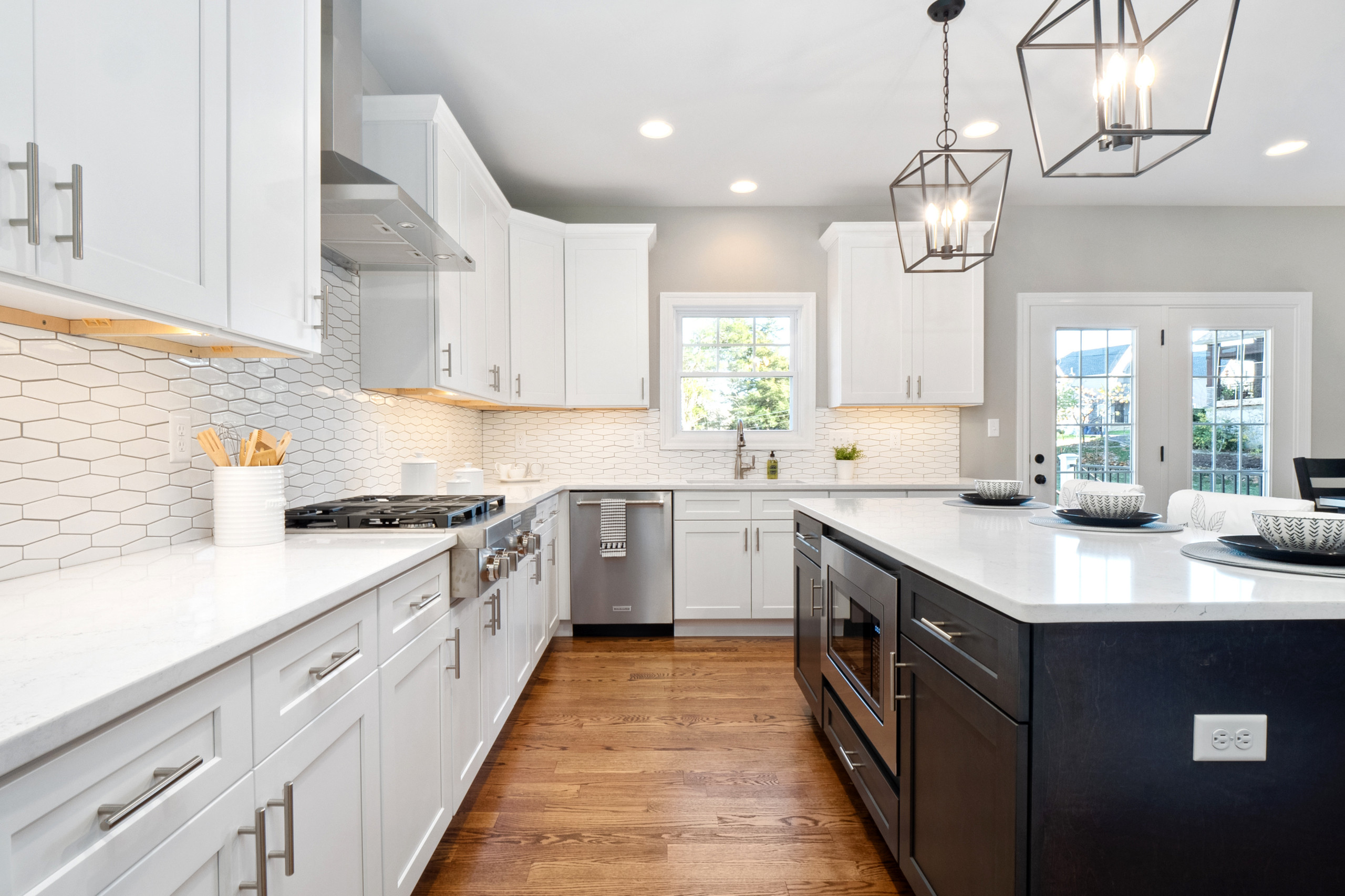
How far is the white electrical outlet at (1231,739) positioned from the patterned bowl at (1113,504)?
837 millimetres

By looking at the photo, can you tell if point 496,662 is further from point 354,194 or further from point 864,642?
point 354,194

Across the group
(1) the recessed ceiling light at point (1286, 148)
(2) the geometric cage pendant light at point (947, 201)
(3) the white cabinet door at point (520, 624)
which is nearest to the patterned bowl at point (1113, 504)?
(2) the geometric cage pendant light at point (947, 201)

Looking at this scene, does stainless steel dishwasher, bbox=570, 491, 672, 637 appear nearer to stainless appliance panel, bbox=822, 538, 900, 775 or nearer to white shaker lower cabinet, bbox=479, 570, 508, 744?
white shaker lower cabinet, bbox=479, 570, 508, 744

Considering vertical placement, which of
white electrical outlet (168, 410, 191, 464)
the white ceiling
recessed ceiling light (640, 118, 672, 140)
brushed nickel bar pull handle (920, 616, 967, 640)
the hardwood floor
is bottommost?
the hardwood floor

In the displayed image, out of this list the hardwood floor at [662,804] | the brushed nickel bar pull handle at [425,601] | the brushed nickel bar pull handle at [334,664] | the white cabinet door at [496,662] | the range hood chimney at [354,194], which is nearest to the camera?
the brushed nickel bar pull handle at [334,664]

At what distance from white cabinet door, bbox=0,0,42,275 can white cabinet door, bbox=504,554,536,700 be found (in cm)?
179

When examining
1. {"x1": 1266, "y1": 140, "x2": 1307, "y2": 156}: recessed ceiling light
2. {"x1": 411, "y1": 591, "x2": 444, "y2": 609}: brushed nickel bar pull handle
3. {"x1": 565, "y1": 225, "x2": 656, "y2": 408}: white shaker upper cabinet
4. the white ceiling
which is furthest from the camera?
{"x1": 565, "y1": 225, "x2": 656, "y2": 408}: white shaker upper cabinet

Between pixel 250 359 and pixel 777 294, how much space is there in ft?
10.6

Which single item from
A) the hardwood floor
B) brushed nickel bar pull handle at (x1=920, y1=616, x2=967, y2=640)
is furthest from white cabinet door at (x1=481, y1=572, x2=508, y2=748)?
brushed nickel bar pull handle at (x1=920, y1=616, x2=967, y2=640)

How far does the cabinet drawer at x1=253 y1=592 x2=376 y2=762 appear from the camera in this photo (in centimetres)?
94

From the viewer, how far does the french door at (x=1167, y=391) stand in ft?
14.0

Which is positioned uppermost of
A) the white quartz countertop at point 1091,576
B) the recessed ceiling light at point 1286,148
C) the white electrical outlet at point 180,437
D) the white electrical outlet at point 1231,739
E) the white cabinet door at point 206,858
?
the recessed ceiling light at point 1286,148

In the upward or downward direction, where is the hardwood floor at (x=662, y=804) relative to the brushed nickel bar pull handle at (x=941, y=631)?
downward

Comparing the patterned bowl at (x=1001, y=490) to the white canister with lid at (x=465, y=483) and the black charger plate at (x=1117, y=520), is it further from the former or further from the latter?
the white canister with lid at (x=465, y=483)
